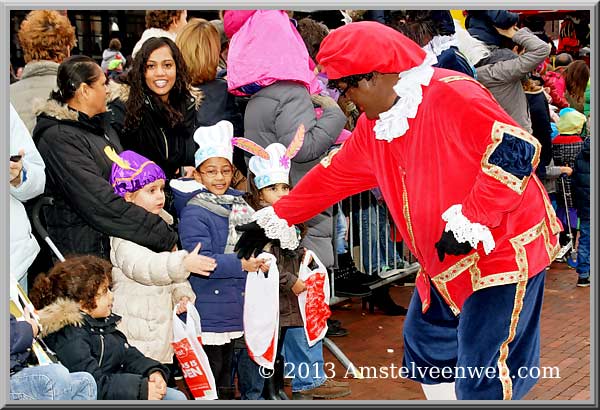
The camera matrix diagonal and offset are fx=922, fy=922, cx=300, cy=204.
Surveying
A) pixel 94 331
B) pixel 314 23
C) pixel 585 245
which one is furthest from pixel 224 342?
pixel 585 245

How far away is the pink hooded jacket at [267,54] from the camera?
5.14 m

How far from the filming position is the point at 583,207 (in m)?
7.71

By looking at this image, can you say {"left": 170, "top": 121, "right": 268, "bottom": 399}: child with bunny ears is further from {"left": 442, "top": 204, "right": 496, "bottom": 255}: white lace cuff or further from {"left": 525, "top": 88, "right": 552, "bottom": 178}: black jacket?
{"left": 525, "top": 88, "right": 552, "bottom": 178}: black jacket

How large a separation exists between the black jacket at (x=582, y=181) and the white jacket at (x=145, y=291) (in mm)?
4257

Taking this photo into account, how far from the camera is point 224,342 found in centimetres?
466

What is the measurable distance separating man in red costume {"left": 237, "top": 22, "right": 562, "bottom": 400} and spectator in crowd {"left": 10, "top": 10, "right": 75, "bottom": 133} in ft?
6.64

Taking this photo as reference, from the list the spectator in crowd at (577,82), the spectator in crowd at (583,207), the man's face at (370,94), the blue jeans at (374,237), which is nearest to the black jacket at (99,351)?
the man's face at (370,94)

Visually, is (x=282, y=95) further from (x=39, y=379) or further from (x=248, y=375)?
(x=39, y=379)

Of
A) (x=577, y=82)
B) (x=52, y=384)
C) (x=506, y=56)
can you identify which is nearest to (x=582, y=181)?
(x=577, y=82)

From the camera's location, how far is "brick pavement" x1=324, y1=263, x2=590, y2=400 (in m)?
5.05

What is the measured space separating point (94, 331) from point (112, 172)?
91 centimetres

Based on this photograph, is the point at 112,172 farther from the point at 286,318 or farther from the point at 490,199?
the point at 490,199

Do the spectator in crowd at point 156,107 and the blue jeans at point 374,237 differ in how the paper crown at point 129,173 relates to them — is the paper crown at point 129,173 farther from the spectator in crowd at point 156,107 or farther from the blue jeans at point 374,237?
the blue jeans at point 374,237

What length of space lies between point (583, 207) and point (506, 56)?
1835mm
